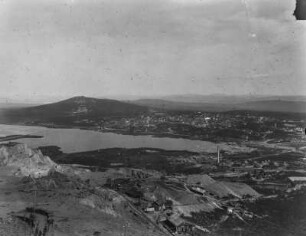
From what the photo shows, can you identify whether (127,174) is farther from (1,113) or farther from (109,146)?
(1,113)

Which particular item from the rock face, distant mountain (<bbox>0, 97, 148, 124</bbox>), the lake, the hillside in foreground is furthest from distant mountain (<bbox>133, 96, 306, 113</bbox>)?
the hillside in foreground

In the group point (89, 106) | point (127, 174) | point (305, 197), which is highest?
point (89, 106)

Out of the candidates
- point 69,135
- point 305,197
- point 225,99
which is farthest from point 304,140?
point 69,135

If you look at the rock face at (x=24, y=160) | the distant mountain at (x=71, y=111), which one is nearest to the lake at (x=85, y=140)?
the distant mountain at (x=71, y=111)

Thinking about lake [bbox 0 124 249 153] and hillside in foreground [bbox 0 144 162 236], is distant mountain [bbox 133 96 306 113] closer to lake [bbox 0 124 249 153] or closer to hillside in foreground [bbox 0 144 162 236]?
lake [bbox 0 124 249 153]

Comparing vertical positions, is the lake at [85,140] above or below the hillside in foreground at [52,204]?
above

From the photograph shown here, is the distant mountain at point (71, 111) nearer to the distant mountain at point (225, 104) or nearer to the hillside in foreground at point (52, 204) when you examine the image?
the distant mountain at point (225, 104)
